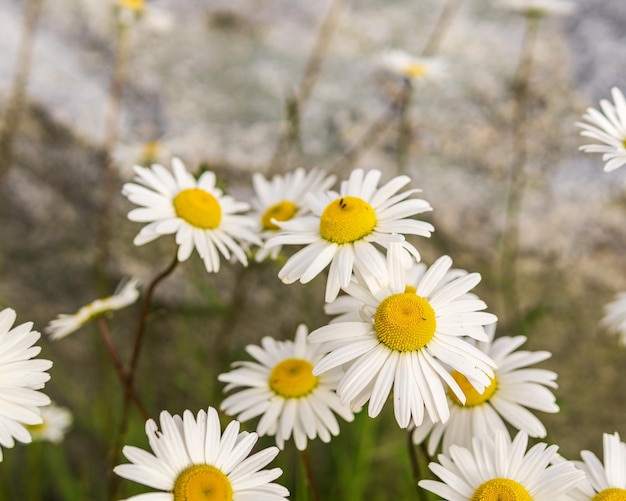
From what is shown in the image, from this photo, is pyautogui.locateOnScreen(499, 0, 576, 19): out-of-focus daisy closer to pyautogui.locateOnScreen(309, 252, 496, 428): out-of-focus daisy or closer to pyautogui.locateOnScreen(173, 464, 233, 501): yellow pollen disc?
pyautogui.locateOnScreen(309, 252, 496, 428): out-of-focus daisy

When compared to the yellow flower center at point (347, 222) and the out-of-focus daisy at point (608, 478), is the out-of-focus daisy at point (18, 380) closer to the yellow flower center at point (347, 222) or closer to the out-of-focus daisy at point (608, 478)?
the yellow flower center at point (347, 222)

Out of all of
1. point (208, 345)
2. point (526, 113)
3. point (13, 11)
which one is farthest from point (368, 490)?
point (13, 11)

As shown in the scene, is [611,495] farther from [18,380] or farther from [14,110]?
[14,110]

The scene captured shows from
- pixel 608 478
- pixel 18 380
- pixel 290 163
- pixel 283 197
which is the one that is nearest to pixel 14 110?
pixel 290 163

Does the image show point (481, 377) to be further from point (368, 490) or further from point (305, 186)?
point (368, 490)

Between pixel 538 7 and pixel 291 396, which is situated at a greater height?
pixel 538 7

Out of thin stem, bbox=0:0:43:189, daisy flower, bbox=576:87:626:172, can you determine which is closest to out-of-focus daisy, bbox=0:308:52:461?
daisy flower, bbox=576:87:626:172
